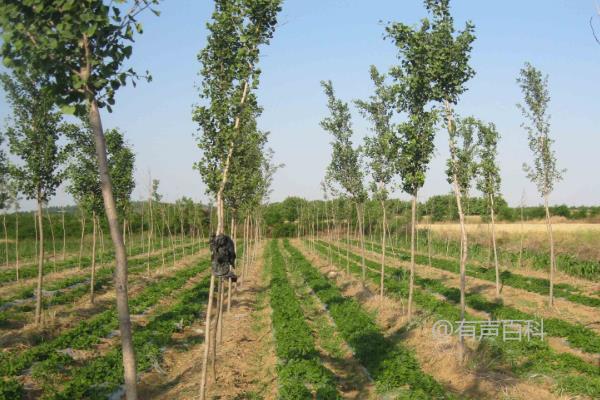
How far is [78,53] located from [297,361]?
770 centimetres

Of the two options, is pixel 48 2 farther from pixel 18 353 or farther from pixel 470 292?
pixel 470 292

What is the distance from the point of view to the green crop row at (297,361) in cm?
857

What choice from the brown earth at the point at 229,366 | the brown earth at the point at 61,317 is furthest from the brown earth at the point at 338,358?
the brown earth at the point at 61,317

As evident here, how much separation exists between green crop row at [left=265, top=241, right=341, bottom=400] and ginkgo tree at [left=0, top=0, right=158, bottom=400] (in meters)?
4.37

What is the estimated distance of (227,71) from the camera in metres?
10.0

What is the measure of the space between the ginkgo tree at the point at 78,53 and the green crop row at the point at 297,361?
437cm

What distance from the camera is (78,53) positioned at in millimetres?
4789

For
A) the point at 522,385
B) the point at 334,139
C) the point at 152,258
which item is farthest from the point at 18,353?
the point at 152,258

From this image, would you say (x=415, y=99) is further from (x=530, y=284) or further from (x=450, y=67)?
(x=530, y=284)

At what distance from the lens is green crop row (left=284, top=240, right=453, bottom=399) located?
895 cm

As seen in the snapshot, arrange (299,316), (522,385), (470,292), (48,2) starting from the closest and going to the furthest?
(48,2)
(522,385)
(299,316)
(470,292)

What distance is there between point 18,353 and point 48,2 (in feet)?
34.0

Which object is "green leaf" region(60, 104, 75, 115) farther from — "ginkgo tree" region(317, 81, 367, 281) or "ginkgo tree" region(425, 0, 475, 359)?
"ginkgo tree" region(317, 81, 367, 281)

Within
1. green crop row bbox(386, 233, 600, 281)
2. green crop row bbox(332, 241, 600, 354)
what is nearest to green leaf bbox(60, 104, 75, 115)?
green crop row bbox(332, 241, 600, 354)
